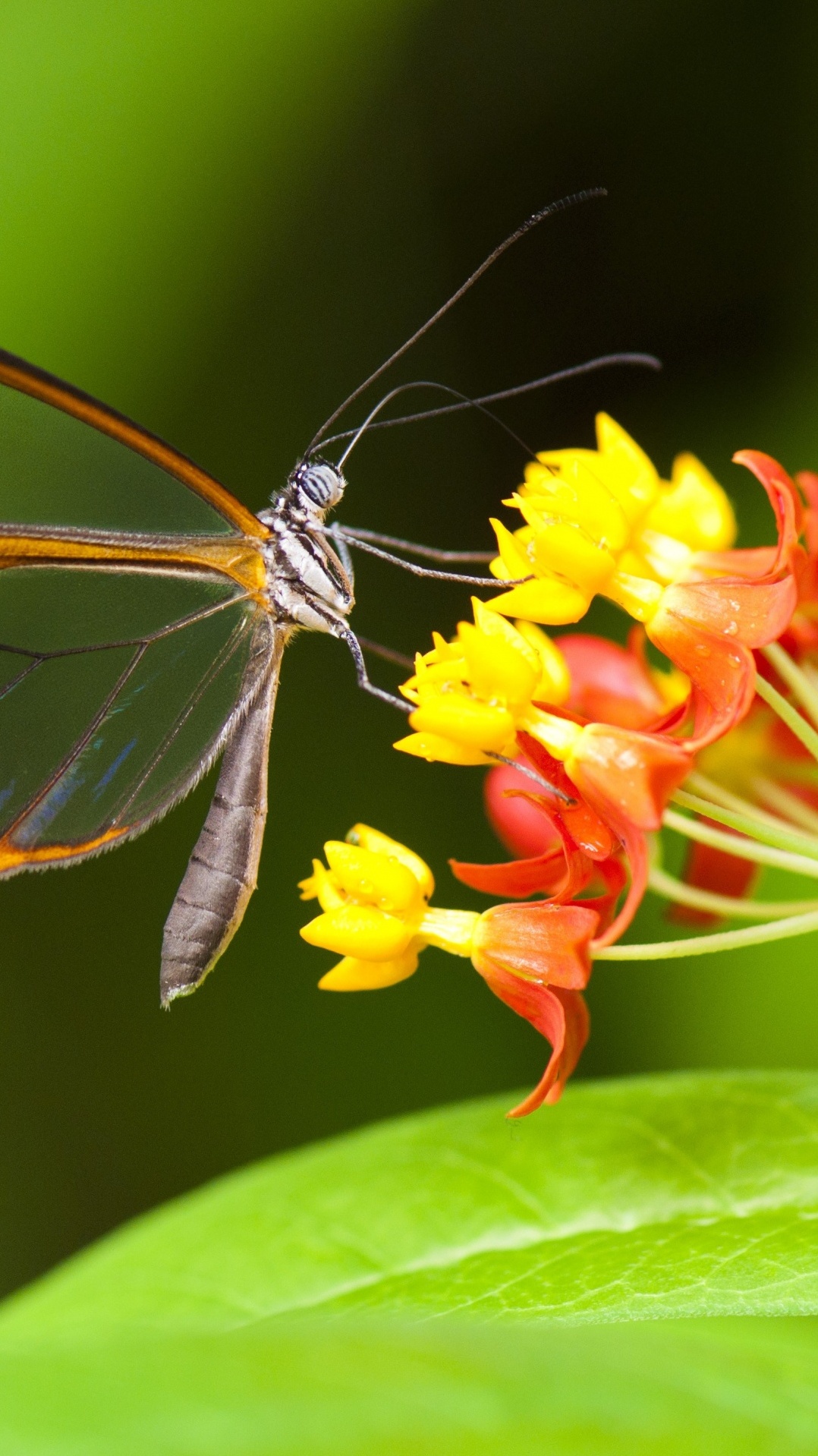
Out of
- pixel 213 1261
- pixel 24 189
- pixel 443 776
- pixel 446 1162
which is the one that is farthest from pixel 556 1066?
A: pixel 24 189

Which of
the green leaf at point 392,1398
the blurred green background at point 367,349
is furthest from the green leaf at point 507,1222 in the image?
the blurred green background at point 367,349

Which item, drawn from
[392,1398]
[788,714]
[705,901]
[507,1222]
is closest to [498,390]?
[705,901]

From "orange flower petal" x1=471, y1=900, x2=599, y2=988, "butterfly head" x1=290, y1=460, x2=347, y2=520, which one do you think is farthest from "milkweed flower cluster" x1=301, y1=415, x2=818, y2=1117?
"butterfly head" x1=290, y1=460, x2=347, y2=520

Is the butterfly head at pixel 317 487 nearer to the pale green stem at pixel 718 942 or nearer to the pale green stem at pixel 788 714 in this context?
the pale green stem at pixel 788 714

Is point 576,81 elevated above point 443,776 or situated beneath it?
elevated above

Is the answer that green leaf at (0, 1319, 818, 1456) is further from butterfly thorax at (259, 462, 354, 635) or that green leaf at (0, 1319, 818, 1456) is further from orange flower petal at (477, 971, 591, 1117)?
butterfly thorax at (259, 462, 354, 635)

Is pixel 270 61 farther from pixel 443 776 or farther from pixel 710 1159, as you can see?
pixel 710 1159
